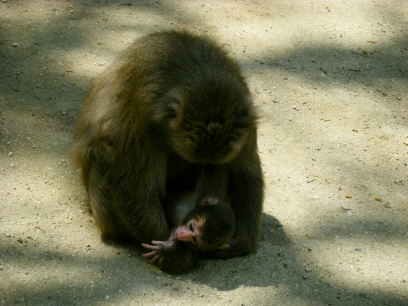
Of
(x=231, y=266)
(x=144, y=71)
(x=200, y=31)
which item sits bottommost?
(x=231, y=266)

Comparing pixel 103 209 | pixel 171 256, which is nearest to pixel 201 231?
pixel 171 256

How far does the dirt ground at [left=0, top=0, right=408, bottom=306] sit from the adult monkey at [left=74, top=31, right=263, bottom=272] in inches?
12.1

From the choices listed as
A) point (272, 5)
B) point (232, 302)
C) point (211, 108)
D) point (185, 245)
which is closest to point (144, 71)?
point (211, 108)

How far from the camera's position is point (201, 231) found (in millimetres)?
5520

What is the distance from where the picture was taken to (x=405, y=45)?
9086mm

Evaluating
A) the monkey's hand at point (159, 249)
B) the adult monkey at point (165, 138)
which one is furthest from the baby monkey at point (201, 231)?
the adult monkey at point (165, 138)

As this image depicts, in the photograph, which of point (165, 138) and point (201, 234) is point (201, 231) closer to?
point (201, 234)

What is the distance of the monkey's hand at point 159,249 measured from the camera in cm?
573

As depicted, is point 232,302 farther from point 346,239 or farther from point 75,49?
point 75,49

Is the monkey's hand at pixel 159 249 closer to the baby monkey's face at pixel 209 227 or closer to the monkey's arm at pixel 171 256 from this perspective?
the monkey's arm at pixel 171 256

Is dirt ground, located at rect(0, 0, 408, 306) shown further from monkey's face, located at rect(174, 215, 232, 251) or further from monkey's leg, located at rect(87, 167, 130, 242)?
monkey's face, located at rect(174, 215, 232, 251)

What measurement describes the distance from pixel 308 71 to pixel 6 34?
10.7ft

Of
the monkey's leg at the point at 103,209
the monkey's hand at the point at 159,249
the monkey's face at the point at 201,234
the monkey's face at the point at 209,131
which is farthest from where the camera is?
the monkey's leg at the point at 103,209

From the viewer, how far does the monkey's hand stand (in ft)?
18.8
